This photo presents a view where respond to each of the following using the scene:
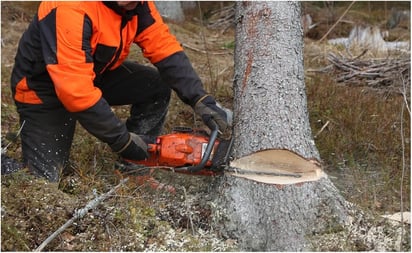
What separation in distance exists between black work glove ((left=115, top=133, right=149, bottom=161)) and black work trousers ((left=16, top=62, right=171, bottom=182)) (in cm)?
41

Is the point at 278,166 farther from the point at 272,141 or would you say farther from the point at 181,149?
the point at 181,149

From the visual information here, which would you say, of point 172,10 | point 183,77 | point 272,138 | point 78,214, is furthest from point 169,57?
point 172,10

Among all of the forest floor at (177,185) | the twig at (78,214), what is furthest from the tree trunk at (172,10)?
the twig at (78,214)

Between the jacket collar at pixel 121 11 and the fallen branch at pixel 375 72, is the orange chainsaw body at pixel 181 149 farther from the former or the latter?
the fallen branch at pixel 375 72

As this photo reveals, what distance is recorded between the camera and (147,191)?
10.7ft

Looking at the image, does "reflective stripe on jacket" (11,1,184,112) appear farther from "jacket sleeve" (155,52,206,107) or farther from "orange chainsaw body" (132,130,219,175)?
"orange chainsaw body" (132,130,219,175)

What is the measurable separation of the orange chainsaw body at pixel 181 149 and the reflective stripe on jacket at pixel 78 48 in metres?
0.33

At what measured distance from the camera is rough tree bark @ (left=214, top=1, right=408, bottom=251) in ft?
9.15

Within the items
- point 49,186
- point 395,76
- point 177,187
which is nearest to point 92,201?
point 49,186

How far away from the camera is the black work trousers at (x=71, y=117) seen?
3.42 meters

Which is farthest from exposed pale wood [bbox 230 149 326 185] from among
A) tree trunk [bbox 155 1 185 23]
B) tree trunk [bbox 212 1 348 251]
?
tree trunk [bbox 155 1 185 23]

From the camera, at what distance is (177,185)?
350cm

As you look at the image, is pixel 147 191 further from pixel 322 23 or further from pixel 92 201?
pixel 322 23

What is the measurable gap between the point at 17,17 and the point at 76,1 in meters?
5.26
